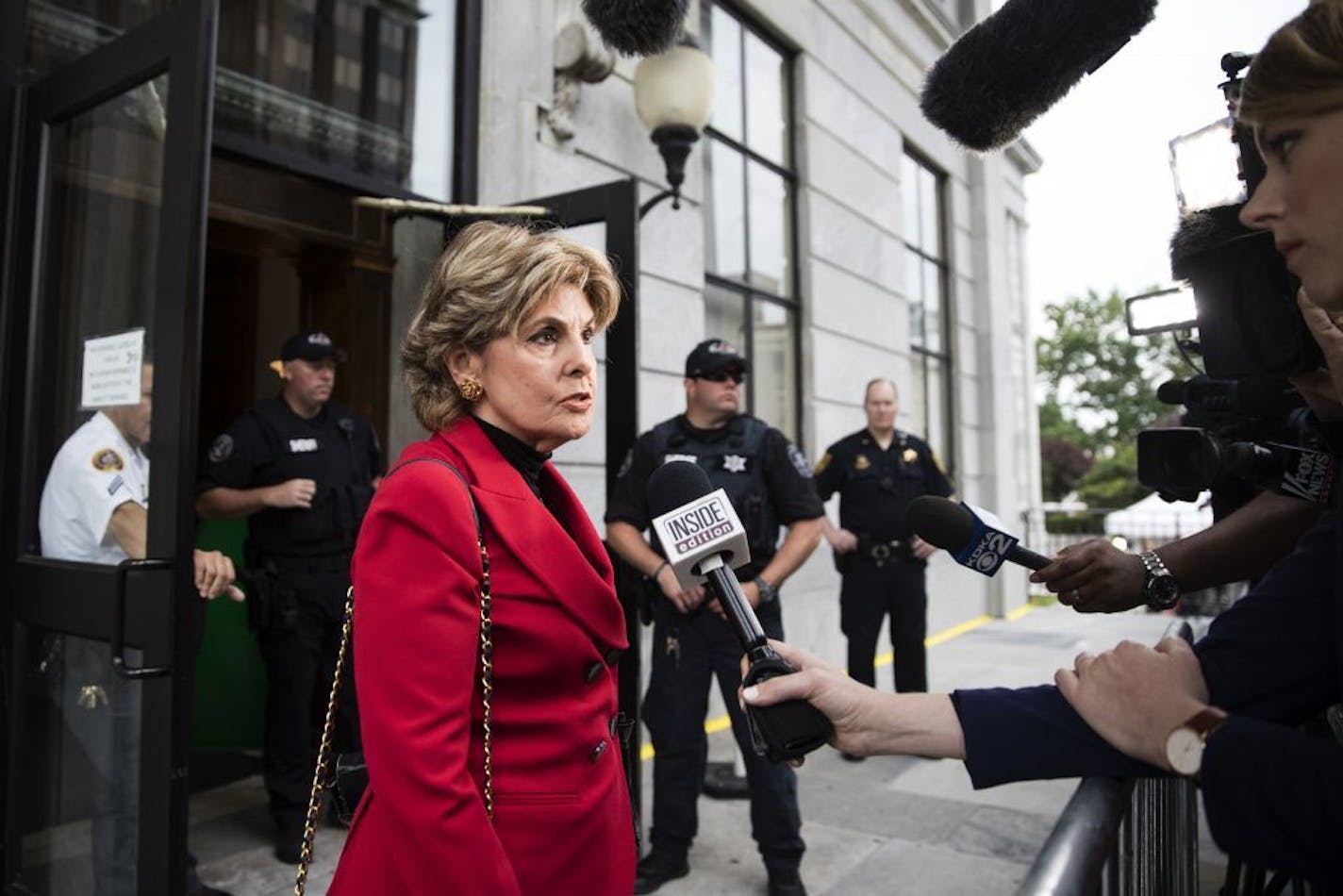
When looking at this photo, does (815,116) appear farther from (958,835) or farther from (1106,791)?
(1106,791)

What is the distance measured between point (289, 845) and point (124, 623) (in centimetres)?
165

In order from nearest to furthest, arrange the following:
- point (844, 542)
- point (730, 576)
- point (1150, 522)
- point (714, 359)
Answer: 1. point (730, 576)
2. point (714, 359)
3. point (844, 542)
4. point (1150, 522)

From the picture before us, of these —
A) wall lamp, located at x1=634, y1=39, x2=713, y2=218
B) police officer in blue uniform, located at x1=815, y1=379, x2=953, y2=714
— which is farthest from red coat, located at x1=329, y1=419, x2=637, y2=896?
police officer in blue uniform, located at x1=815, y1=379, x2=953, y2=714

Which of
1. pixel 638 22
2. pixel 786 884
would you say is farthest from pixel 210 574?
pixel 786 884

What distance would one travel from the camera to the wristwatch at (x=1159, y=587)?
183 cm

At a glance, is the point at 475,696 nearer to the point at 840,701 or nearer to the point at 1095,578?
the point at 840,701

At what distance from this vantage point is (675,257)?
573 cm

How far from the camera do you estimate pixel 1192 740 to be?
114cm

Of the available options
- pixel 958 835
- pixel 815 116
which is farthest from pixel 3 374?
pixel 815 116

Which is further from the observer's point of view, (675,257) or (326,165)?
(675,257)

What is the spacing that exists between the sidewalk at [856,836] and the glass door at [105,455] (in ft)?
2.81

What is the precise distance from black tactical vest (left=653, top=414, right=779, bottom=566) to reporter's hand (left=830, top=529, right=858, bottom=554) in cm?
169

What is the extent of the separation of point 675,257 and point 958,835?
3.65 metres

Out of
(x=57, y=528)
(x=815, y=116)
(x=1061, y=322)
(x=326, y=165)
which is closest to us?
(x=57, y=528)
